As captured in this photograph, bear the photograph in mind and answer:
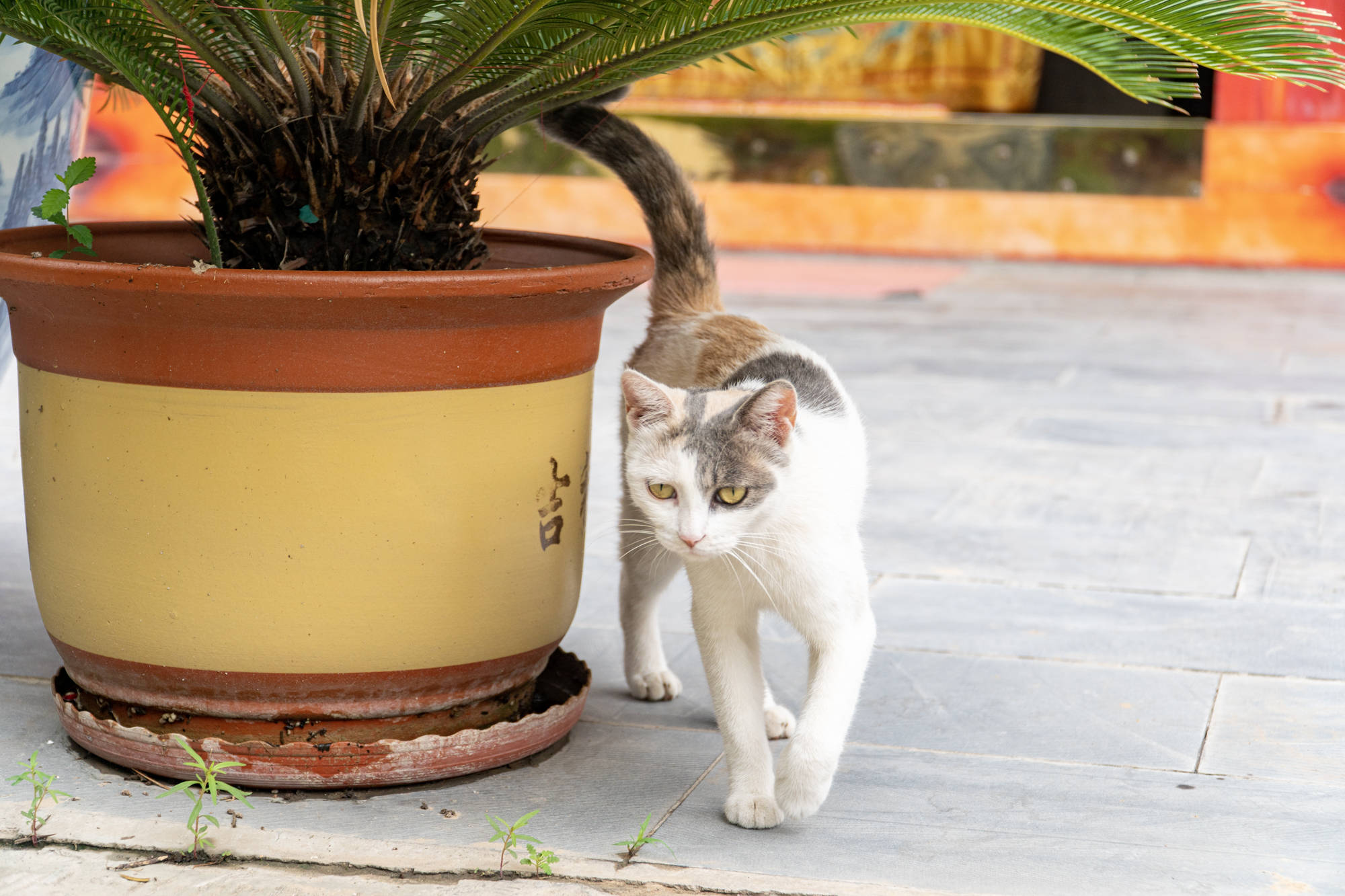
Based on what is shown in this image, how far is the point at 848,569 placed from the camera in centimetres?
230

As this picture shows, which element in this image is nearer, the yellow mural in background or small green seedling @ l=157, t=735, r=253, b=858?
small green seedling @ l=157, t=735, r=253, b=858

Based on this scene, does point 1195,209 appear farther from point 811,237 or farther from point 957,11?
point 957,11

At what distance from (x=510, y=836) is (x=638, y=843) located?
7.6 inches

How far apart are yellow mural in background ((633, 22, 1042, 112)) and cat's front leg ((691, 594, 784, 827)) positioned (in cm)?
813

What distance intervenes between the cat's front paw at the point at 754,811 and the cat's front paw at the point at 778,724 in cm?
43

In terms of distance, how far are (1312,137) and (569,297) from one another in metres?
7.94

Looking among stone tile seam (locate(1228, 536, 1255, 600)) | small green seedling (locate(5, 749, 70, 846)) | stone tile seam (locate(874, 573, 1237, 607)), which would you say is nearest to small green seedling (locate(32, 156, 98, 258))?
small green seedling (locate(5, 749, 70, 846))

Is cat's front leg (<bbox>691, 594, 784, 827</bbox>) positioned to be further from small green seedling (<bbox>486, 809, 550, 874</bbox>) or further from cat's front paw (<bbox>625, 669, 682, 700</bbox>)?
cat's front paw (<bbox>625, 669, 682, 700</bbox>)

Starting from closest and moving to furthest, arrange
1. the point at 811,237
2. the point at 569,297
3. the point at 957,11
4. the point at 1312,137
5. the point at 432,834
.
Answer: the point at 432,834 < the point at 569,297 < the point at 957,11 < the point at 1312,137 < the point at 811,237

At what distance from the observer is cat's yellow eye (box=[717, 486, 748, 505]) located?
85.4 inches

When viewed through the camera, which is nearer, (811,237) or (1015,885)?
(1015,885)

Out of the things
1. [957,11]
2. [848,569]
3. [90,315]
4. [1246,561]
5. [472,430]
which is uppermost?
[957,11]

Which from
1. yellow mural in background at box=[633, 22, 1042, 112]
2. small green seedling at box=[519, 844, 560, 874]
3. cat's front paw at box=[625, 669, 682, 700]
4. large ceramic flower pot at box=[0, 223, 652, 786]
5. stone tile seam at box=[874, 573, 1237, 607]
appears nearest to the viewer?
small green seedling at box=[519, 844, 560, 874]

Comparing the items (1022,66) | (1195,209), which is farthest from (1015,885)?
(1022,66)
